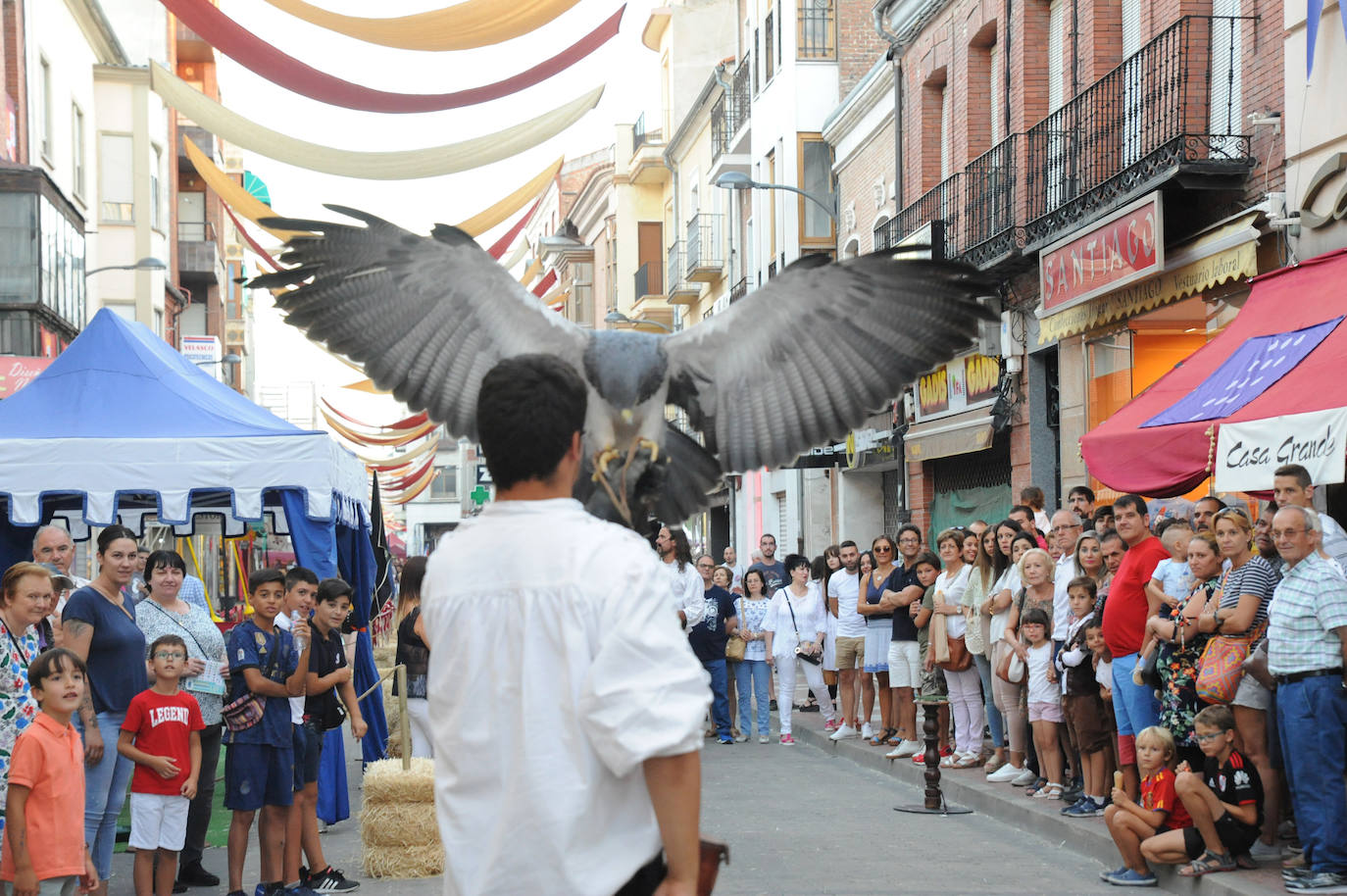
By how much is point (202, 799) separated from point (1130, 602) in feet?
18.0

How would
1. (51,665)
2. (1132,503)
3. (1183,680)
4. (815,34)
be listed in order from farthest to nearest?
(815,34)
(1132,503)
(1183,680)
(51,665)

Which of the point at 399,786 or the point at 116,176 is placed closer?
the point at 399,786

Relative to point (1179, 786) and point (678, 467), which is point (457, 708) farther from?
point (1179, 786)

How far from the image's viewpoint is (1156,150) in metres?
13.8

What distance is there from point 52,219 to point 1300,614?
24.6m

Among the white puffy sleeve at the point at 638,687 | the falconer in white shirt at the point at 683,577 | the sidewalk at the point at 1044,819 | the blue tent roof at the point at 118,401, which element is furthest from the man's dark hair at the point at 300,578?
the white puffy sleeve at the point at 638,687

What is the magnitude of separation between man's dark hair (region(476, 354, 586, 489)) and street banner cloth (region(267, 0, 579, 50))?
6.82 metres

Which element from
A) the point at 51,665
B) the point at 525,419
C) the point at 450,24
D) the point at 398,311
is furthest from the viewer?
the point at 450,24

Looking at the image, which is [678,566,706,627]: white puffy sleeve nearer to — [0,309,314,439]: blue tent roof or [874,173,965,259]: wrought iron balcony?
[0,309,314,439]: blue tent roof

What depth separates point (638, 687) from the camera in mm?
2709

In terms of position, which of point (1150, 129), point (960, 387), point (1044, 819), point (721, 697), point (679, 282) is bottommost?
point (721, 697)

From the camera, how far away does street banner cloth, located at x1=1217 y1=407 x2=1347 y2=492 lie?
860 centimetres

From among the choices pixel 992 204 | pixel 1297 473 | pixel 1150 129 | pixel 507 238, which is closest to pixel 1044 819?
pixel 1297 473

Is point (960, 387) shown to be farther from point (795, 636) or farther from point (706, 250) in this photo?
point (706, 250)
